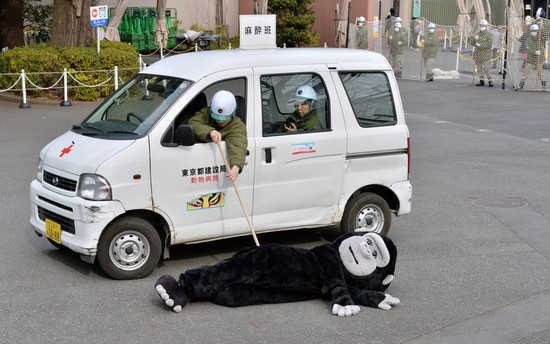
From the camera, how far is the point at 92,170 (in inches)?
279

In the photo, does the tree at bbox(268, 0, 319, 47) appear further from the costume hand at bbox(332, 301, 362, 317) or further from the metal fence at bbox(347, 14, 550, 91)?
the costume hand at bbox(332, 301, 362, 317)

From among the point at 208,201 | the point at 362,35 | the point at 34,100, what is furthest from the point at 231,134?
the point at 362,35

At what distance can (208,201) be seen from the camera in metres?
7.59

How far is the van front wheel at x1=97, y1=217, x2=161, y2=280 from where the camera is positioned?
7.24 metres

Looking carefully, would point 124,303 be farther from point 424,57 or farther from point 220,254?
point 424,57

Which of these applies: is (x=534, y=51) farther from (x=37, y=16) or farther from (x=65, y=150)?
(x=37, y=16)

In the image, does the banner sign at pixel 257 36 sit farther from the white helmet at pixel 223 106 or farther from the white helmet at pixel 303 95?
the white helmet at pixel 223 106

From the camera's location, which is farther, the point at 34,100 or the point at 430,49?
the point at 430,49

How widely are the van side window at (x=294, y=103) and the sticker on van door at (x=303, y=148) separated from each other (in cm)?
14

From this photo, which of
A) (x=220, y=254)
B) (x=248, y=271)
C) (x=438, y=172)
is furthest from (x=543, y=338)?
(x=438, y=172)

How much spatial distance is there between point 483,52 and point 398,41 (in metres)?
3.82

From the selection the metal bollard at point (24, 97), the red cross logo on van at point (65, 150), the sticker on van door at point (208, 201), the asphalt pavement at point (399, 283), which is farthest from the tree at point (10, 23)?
the sticker on van door at point (208, 201)

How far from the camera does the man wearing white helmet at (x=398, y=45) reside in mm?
28938

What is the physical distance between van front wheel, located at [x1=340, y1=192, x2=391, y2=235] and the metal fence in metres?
17.0
